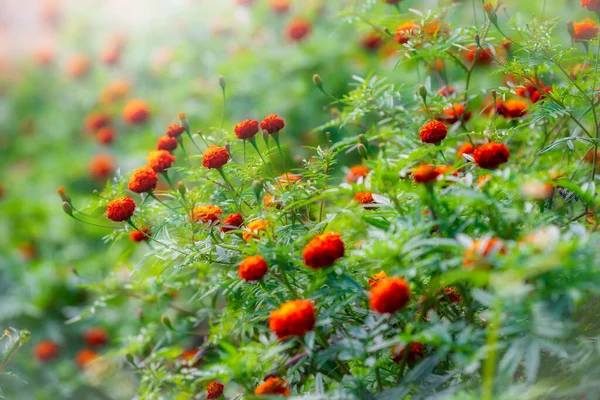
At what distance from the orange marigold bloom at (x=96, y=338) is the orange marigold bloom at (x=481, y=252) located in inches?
86.9

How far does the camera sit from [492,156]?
39.5 inches

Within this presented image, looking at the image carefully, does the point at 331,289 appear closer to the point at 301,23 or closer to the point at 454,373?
the point at 454,373

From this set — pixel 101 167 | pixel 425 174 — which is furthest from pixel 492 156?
pixel 101 167

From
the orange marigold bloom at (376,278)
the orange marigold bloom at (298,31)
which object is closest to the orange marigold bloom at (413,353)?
the orange marigold bloom at (376,278)

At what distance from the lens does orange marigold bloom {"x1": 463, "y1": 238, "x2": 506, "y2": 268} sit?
0.81 meters

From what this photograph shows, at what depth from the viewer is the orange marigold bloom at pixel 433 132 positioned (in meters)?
1.17

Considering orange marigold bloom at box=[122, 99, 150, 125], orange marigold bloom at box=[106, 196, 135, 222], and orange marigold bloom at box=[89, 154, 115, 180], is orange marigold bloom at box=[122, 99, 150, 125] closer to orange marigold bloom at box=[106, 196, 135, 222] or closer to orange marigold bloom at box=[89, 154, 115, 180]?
orange marigold bloom at box=[89, 154, 115, 180]

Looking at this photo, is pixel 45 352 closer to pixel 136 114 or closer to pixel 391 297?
pixel 136 114

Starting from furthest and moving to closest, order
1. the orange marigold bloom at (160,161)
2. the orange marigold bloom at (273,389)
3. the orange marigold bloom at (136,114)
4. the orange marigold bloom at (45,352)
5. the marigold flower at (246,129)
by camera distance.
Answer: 1. the orange marigold bloom at (136,114)
2. the orange marigold bloom at (45,352)
3. the orange marigold bloom at (160,161)
4. the marigold flower at (246,129)
5. the orange marigold bloom at (273,389)

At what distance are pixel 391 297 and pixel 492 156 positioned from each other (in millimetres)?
322

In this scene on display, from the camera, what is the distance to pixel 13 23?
5.24 m

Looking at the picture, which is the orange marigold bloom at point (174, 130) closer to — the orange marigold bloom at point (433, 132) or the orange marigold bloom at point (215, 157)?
the orange marigold bloom at point (215, 157)

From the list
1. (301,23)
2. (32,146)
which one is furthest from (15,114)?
(301,23)

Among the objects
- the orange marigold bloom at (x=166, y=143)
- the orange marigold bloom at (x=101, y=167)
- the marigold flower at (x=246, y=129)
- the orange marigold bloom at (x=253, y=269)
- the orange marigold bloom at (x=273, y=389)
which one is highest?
the marigold flower at (x=246, y=129)
